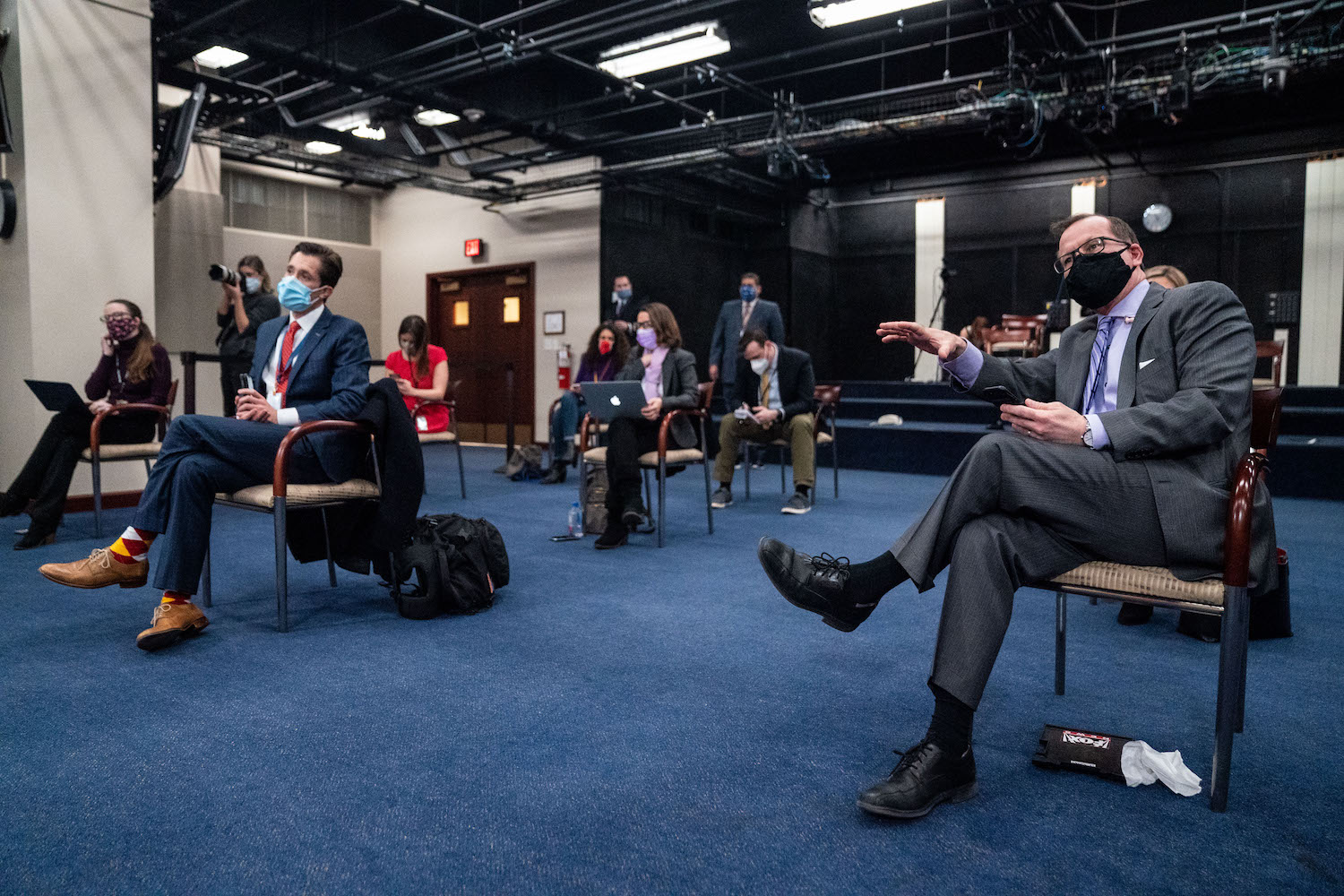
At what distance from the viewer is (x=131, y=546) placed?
8.05 feet

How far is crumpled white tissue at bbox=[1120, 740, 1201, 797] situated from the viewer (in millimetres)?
1568

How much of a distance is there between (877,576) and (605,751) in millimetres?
687

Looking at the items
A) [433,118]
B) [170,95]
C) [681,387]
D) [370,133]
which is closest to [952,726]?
[681,387]

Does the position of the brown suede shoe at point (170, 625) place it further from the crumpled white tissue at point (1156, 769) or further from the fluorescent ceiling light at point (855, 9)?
the fluorescent ceiling light at point (855, 9)

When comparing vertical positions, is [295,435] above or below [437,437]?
above

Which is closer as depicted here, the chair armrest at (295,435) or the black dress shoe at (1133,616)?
the chair armrest at (295,435)

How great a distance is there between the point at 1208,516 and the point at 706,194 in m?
9.67

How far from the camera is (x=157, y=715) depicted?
189cm

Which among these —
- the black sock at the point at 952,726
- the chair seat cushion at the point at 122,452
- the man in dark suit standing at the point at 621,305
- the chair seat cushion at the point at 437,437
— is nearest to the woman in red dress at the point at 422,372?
the chair seat cushion at the point at 437,437

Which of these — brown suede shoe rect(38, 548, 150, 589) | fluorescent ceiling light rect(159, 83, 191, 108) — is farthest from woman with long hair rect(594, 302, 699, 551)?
fluorescent ceiling light rect(159, 83, 191, 108)

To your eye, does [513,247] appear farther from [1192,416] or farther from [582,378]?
[1192,416]

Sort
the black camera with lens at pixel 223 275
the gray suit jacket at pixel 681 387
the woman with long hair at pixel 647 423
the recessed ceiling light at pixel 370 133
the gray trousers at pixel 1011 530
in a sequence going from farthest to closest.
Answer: the recessed ceiling light at pixel 370 133 → the black camera with lens at pixel 223 275 → the gray suit jacket at pixel 681 387 → the woman with long hair at pixel 647 423 → the gray trousers at pixel 1011 530

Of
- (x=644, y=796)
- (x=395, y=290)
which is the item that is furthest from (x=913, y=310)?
(x=644, y=796)

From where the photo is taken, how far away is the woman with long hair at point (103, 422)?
152 inches
